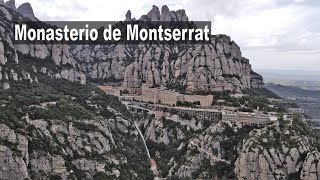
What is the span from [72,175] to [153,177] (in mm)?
25466

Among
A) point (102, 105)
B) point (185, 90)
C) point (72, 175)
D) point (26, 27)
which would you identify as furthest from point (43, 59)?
point (72, 175)

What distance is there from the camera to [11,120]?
108 m

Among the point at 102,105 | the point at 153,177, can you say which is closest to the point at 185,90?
the point at 102,105

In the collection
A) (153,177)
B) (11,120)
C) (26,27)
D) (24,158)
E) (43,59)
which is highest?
(26,27)

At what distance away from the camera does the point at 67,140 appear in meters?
116

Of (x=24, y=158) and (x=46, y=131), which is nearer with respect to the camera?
(x=24, y=158)

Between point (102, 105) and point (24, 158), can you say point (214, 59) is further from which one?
point (24, 158)

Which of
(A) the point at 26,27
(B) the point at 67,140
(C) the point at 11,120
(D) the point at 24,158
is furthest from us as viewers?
(A) the point at 26,27

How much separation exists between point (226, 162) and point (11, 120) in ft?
173

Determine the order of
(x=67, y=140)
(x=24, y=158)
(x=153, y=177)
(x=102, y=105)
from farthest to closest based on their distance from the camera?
(x=102, y=105) < (x=153, y=177) < (x=67, y=140) < (x=24, y=158)

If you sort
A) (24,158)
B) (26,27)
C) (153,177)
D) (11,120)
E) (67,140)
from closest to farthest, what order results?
(24,158) < (11,120) < (67,140) < (153,177) < (26,27)

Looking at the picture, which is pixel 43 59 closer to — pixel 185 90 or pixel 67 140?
pixel 185 90

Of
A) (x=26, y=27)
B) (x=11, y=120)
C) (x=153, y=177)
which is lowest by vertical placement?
(x=153, y=177)

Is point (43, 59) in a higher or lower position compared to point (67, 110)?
higher
